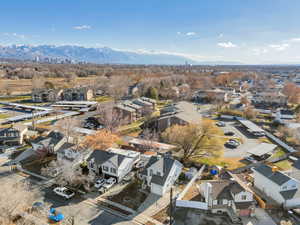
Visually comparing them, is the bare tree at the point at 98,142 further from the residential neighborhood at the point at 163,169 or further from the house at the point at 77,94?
the house at the point at 77,94

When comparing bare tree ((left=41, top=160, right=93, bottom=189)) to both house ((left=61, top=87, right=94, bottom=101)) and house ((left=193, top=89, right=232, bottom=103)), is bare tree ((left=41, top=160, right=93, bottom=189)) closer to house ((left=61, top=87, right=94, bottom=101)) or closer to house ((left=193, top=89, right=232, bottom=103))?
house ((left=61, top=87, right=94, bottom=101))

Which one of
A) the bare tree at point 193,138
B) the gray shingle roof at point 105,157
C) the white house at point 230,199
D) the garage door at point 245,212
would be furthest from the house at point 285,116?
the gray shingle roof at point 105,157

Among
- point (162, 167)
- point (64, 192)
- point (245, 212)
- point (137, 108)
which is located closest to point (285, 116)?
point (137, 108)

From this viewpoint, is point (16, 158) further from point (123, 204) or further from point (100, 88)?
point (100, 88)

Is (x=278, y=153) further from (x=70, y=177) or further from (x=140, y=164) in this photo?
(x=70, y=177)

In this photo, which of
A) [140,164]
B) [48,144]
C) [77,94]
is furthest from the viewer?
[77,94]

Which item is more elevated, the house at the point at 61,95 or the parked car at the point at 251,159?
the house at the point at 61,95
